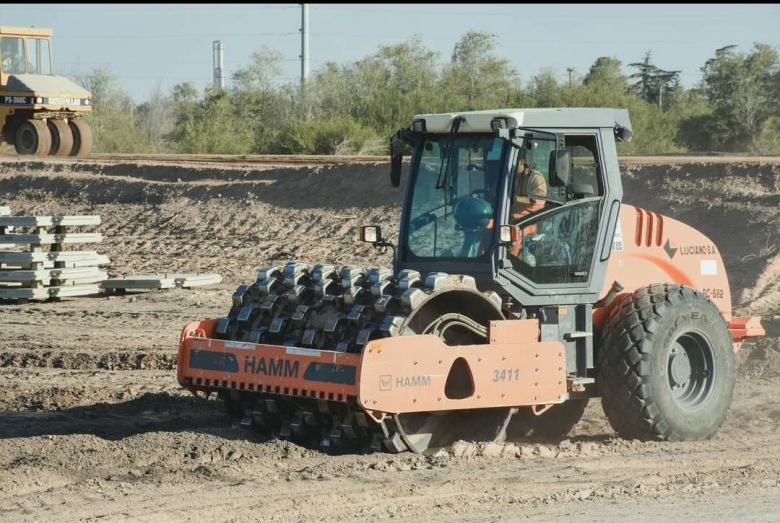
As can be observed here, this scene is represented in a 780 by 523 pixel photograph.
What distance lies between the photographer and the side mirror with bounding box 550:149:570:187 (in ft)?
26.5

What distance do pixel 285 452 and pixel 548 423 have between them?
2.36 m

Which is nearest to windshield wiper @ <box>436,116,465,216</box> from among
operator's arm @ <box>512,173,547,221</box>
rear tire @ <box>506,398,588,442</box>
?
operator's arm @ <box>512,173,547,221</box>

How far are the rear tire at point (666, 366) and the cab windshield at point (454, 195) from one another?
1.26m

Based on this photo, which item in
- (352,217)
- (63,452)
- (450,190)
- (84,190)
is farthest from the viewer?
(84,190)

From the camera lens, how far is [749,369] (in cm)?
1215

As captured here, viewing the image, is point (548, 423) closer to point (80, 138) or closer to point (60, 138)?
point (60, 138)

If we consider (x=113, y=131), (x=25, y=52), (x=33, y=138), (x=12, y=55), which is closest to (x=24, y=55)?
(x=25, y=52)

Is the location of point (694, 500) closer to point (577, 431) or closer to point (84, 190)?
point (577, 431)

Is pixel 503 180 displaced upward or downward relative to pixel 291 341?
upward

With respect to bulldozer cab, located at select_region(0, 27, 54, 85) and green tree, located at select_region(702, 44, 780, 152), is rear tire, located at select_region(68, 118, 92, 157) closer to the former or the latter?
bulldozer cab, located at select_region(0, 27, 54, 85)

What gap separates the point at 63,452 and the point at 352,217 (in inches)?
566

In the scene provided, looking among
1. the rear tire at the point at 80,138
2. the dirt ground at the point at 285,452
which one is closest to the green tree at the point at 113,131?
the rear tire at the point at 80,138

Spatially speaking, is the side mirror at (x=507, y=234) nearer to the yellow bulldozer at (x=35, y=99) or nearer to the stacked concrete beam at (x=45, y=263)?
the stacked concrete beam at (x=45, y=263)

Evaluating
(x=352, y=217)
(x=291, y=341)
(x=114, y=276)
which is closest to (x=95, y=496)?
(x=291, y=341)
